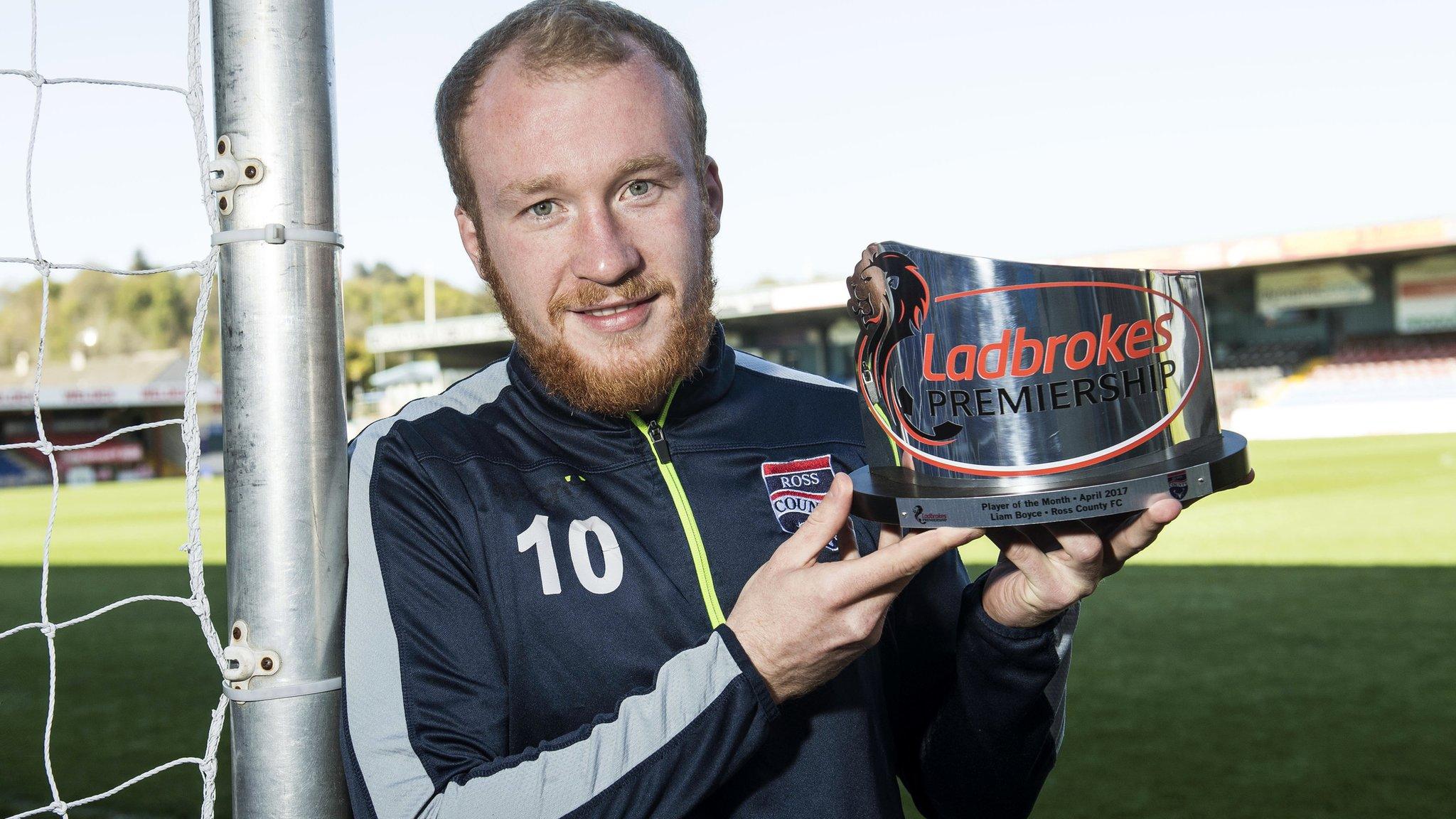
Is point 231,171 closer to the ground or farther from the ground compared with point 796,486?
farther from the ground

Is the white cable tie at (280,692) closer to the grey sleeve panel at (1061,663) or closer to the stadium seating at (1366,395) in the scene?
the grey sleeve panel at (1061,663)

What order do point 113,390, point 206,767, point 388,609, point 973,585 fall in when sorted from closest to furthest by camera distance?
point 388,609 → point 973,585 → point 206,767 → point 113,390

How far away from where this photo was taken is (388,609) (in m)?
1.16

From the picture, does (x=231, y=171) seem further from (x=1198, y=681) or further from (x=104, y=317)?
(x=104, y=317)

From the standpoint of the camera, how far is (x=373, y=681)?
112cm

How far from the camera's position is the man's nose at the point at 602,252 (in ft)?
3.86

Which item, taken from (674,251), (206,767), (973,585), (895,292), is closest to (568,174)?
(674,251)

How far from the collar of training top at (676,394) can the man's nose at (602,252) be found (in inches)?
7.5

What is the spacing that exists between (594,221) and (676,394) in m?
0.26

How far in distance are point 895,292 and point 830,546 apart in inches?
17.6

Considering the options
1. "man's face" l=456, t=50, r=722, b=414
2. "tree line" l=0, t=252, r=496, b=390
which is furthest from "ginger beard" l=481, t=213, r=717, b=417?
"tree line" l=0, t=252, r=496, b=390

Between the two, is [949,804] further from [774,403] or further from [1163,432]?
[1163,432]

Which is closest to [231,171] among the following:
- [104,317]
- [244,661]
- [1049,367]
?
[244,661]

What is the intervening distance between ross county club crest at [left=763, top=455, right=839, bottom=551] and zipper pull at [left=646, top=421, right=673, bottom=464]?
0.13 m
